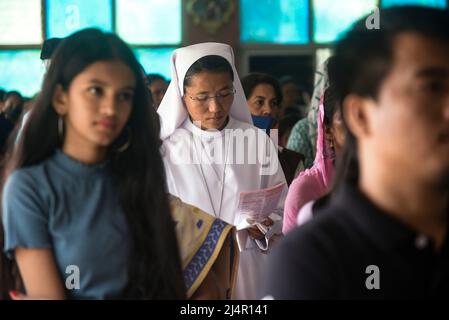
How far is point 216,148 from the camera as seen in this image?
3.55 m

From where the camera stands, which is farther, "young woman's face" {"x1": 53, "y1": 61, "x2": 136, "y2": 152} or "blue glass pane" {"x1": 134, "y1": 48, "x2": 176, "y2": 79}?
"blue glass pane" {"x1": 134, "y1": 48, "x2": 176, "y2": 79}

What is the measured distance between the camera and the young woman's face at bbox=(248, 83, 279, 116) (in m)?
4.75

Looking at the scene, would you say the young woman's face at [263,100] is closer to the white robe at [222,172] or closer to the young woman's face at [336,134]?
the white robe at [222,172]

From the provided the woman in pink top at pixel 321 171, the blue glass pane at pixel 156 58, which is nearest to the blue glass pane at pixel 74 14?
the blue glass pane at pixel 156 58

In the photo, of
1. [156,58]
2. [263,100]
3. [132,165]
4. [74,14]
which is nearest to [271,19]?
[156,58]

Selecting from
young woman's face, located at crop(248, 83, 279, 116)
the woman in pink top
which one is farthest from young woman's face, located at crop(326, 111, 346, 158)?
young woman's face, located at crop(248, 83, 279, 116)

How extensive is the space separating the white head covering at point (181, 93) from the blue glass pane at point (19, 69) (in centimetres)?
805

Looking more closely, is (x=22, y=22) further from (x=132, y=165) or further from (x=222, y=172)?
(x=132, y=165)

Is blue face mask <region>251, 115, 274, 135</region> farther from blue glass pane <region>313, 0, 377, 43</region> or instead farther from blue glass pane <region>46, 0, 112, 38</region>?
blue glass pane <region>313, 0, 377, 43</region>

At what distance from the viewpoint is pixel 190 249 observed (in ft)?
7.43

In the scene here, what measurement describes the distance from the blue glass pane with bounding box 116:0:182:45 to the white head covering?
8251mm
